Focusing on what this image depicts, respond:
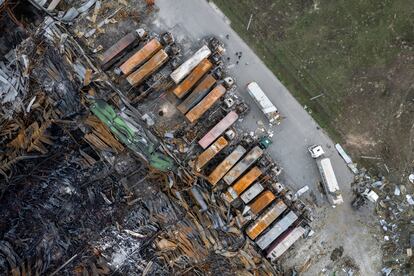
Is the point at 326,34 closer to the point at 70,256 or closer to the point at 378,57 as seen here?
the point at 378,57

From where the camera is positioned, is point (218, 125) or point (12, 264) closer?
Answer: point (12, 264)

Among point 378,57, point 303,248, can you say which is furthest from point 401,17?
point 303,248

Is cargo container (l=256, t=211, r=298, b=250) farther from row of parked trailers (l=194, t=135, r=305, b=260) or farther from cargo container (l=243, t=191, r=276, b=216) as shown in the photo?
cargo container (l=243, t=191, r=276, b=216)

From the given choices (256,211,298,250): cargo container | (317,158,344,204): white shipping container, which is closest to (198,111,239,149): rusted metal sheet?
(317,158,344,204): white shipping container

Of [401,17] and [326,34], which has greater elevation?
[326,34]

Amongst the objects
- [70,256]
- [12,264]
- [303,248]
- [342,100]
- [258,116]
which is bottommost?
[303,248]

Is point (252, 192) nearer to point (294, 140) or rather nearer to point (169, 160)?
point (294, 140)
